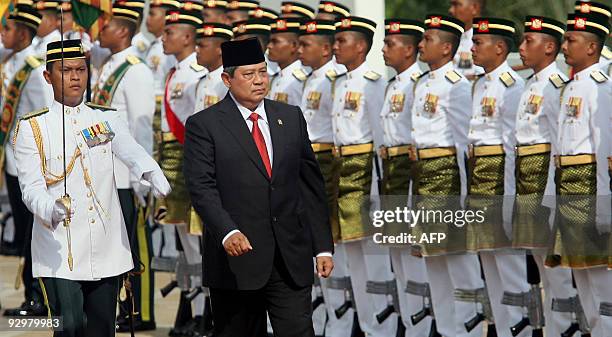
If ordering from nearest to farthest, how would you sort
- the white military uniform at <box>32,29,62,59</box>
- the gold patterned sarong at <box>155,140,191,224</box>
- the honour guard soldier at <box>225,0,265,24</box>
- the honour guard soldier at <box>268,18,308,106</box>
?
1. the honour guard soldier at <box>268,18,308,106</box>
2. the gold patterned sarong at <box>155,140,191,224</box>
3. the honour guard soldier at <box>225,0,265,24</box>
4. the white military uniform at <box>32,29,62,59</box>

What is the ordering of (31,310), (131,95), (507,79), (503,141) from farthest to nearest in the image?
(31,310), (131,95), (507,79), (503,141)

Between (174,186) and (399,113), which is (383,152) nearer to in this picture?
(399,113)

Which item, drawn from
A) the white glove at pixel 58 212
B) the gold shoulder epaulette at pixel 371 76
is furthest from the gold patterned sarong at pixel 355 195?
the white glove at pixel 58 212

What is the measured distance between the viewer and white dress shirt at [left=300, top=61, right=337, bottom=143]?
34.7 ft

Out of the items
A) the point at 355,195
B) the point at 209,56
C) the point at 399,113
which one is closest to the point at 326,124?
the point at 355,195

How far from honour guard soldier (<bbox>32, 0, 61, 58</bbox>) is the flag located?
8.10 ft

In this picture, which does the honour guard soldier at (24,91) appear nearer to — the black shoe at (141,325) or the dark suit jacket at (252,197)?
the black shoe at (141,325)

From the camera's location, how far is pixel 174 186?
11.3 metres

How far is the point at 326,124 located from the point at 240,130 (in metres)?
3.07

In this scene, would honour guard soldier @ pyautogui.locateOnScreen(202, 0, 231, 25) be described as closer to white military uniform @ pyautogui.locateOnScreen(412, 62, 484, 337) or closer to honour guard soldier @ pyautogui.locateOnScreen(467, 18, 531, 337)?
white military uniform @ pyautogui.locateOnScreen(412, 62, 484, 337)

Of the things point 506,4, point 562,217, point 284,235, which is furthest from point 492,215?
point 506,4

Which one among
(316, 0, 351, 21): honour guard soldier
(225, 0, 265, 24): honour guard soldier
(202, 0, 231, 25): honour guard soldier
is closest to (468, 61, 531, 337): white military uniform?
(316, 0, 351, 21): honour guard soldier

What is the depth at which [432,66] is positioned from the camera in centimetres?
998

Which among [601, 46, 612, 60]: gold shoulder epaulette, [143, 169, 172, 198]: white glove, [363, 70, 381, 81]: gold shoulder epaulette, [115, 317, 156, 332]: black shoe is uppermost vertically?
[601, 46, 612, 60]: gold shoulder epaulette
